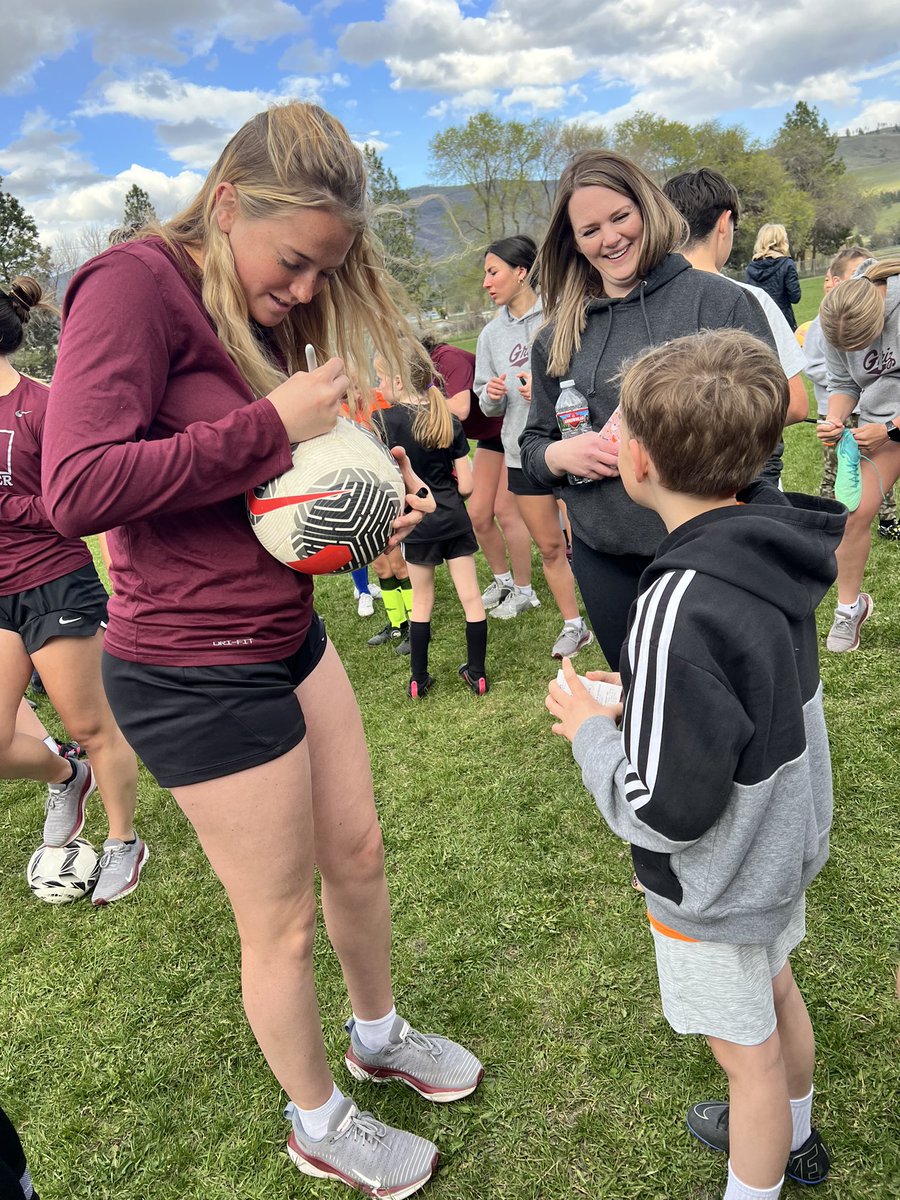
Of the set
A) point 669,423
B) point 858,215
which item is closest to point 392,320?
point 669,423

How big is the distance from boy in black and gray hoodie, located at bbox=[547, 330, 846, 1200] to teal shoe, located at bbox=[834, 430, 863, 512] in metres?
2.90

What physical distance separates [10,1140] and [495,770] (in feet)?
9.21

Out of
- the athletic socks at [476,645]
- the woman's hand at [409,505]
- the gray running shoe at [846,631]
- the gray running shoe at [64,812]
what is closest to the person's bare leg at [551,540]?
the athletic socks at [476,645]

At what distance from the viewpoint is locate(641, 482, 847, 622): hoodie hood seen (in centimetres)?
130

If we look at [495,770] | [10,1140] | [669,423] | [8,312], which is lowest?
[495,770]

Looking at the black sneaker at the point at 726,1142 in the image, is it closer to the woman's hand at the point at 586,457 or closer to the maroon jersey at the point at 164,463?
the maroon jersey at the point at 164,463

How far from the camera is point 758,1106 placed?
1491 millimetres

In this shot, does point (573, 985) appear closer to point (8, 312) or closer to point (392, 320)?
point (392, 320)

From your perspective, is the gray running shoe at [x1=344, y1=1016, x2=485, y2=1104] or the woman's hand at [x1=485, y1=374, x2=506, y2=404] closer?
the gray running shoe at [x1=344, y1=1016, x2=485, y2=1104]

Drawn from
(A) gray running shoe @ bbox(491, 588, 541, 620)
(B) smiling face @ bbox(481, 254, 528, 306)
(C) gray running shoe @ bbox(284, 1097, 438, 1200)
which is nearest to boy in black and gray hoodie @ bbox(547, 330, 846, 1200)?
(C) gray running shoe @ bbox(284, 1097, 438, 1200)

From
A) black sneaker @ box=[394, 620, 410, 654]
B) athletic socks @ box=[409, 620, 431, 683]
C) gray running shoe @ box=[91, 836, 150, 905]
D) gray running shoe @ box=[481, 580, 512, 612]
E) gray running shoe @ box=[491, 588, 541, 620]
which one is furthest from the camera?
gray running shoe @ box=[481, 580, 512, 612]

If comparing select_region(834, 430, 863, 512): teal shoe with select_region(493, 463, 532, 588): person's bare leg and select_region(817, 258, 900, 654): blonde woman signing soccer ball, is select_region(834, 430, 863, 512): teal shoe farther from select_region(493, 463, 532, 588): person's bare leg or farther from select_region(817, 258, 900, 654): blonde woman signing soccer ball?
select_region(493, 463, 532, 588): person's bare leg

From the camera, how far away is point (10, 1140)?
3.91 ft

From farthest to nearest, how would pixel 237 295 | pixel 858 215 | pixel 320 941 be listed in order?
pixel 858 215 → pixel 320 941 → pixel 237 295
